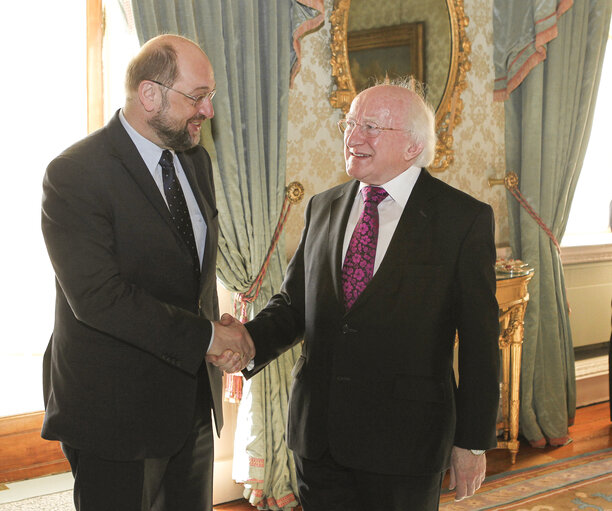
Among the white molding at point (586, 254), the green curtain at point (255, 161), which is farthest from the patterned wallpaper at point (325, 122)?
the white molding at point (586, 254)

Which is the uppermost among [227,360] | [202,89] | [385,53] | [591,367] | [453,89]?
[385,53]

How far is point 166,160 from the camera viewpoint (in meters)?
2.03

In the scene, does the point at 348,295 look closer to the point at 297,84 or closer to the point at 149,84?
the point at 149,84

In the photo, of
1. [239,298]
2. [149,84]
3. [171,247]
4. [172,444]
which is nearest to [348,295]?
[171,247]

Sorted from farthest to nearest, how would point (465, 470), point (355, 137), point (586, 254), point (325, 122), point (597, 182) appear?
point (597, 182)
point (586, 254)
point (325, 122)
point (355, 137)
point (465, 470)

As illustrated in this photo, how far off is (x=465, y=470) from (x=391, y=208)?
75 cm

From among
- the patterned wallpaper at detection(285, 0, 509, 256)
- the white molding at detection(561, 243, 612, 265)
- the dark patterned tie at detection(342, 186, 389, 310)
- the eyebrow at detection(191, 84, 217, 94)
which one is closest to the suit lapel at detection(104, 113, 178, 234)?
the eyebrow at detection(191, 84, 217, 94)

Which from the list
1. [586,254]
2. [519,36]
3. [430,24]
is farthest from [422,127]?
[586,254]

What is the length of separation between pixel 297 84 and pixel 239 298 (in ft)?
3.47

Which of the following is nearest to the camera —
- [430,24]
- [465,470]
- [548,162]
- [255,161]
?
[465,470]

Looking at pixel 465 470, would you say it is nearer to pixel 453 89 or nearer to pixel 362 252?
pixel 362 252

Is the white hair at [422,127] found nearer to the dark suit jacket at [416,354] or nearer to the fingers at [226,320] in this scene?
the dark suit jacket at [416,354]

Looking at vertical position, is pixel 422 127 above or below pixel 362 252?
above

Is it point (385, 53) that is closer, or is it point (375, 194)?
point (375, 194)
